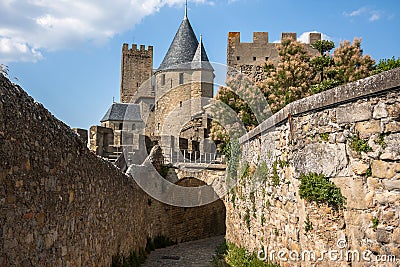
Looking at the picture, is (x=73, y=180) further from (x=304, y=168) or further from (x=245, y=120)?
(x=245, y=120)

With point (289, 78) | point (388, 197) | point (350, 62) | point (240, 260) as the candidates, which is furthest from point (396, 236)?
point (289, 78)

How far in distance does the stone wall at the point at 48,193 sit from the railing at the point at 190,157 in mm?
9680

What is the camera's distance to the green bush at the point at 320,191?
4.36 meters

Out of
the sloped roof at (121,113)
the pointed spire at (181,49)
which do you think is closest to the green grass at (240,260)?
the pointed spire at (181,49)

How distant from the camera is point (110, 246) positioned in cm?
660

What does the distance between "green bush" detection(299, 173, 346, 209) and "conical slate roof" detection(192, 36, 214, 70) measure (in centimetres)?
2461

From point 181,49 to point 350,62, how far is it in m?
19.0

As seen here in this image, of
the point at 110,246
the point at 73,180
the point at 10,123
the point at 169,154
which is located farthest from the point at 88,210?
the point at 169,154

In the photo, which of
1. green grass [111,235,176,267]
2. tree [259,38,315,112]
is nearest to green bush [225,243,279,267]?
green grass [111,235,176,267]

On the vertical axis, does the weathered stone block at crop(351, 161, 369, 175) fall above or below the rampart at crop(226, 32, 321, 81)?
below

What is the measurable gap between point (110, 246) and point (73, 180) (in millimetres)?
2588

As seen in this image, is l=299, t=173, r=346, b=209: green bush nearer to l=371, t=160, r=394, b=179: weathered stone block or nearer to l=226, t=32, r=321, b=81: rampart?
l=371, t=160, r=394, b=179: weathered stone block

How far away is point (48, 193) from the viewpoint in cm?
353

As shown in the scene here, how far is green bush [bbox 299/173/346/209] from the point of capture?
4359 millimetres
